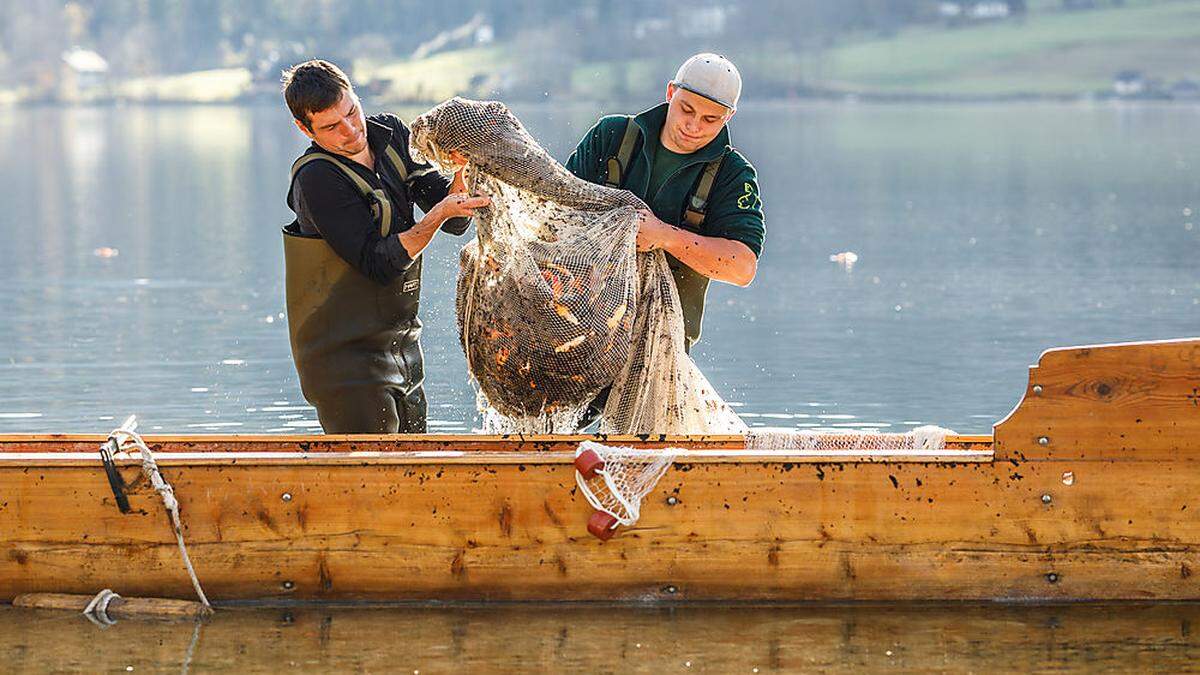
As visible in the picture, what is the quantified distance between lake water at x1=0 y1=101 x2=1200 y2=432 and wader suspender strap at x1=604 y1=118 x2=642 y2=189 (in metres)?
1.47

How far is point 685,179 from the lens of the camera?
6605 mm

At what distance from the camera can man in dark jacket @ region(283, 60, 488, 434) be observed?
6383 mm

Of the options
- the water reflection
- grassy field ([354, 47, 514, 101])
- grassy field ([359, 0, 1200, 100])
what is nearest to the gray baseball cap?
the water reflection

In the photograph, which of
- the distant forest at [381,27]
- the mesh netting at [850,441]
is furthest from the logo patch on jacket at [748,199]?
the distant forest at [381,27]

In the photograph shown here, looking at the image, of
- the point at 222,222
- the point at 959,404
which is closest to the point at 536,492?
the point at 959,404

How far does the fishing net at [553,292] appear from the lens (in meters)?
6.47

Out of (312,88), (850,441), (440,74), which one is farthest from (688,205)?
(440,74)

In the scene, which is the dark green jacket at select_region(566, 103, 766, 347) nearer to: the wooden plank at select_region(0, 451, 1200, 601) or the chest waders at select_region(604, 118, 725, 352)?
the chest waders at select_region(604, 118, 725, 352)

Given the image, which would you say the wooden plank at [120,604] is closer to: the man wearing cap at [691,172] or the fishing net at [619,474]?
the fishing net at [619,474]

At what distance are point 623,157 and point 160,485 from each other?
1904 millimetres

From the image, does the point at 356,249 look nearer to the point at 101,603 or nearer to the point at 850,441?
the point at 101,603

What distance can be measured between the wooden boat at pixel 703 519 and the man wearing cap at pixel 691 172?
0.73 meters

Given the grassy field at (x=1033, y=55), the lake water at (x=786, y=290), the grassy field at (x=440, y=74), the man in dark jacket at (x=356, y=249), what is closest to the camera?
the man in dark jacket at (x=356, y=249)

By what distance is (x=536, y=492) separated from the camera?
243 inches
